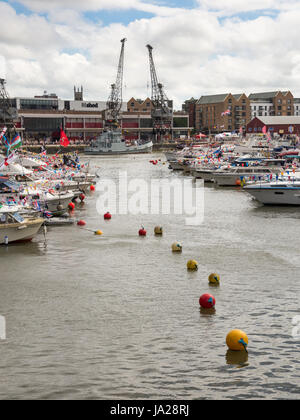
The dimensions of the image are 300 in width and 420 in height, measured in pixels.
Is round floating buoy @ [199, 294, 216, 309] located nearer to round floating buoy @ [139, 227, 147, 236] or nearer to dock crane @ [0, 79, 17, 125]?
round floating buoy @ [139, 227, 147, 236]

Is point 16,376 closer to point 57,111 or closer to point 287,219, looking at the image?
point 287,219

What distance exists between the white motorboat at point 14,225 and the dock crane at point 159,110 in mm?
153098

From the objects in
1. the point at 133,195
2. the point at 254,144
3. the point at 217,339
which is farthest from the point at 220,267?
the point at 254,144

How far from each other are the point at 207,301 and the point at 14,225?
14.6 meters

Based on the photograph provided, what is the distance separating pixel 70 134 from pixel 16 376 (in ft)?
566

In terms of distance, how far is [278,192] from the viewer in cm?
4531

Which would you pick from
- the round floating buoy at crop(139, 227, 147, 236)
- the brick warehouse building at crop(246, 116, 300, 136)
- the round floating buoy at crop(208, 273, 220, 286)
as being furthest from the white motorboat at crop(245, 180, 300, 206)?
the brick warehouse building at crop(246, 116, 300, 136)

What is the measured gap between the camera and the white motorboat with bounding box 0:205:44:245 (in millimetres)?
30781

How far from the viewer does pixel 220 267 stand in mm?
26391

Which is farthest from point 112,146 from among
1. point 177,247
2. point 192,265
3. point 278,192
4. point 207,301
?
point 207,301

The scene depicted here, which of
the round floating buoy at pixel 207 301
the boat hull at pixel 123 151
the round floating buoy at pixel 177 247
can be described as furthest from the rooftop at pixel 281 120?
the round floating buoy at pixel 207 301

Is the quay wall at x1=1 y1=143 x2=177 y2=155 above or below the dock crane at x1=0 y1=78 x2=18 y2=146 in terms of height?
below

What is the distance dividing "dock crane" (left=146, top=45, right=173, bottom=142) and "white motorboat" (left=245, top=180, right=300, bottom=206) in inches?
5453

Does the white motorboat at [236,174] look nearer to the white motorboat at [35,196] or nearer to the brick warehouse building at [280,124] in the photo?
the white motorboat at [35,196]
